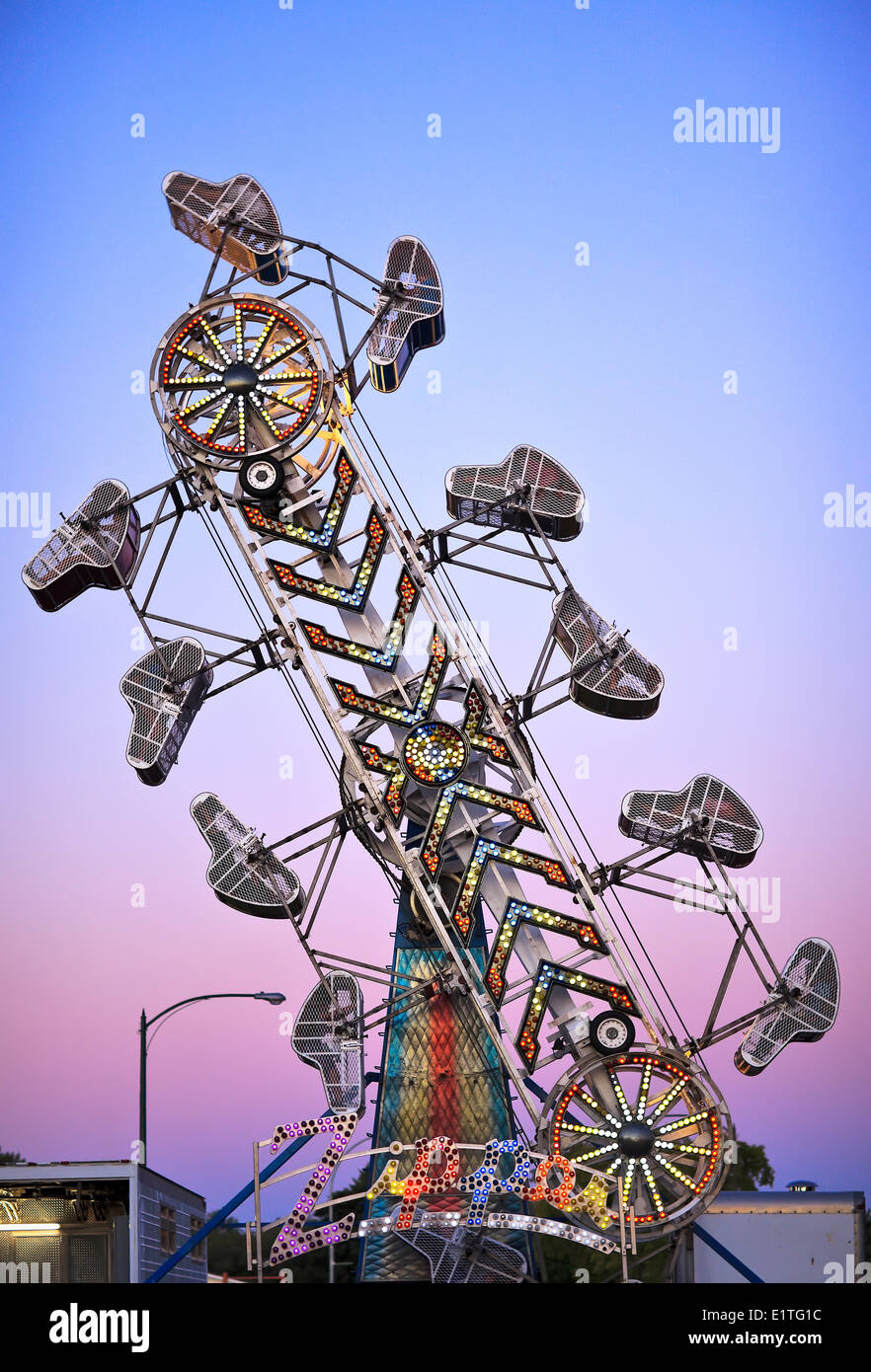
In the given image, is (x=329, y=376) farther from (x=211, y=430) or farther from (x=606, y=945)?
(x=606, y=945)

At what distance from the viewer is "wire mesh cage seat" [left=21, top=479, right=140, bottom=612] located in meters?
30.5

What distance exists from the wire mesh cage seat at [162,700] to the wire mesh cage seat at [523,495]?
5.12m

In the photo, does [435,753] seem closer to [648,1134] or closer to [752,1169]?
[648,1134]

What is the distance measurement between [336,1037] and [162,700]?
6465 mm

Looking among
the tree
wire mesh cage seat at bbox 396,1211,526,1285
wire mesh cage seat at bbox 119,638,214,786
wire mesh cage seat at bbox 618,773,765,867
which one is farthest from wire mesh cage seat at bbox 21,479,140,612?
the tree

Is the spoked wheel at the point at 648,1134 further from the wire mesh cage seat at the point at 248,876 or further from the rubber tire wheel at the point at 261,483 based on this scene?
the rubber tire wheel at the point at 261,483

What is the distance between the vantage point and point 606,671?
1163 inches

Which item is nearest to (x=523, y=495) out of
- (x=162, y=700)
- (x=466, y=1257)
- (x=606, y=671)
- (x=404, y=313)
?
(x=606, y=671)

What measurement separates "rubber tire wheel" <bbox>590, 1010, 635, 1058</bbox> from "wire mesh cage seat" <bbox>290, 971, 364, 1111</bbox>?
3.55m

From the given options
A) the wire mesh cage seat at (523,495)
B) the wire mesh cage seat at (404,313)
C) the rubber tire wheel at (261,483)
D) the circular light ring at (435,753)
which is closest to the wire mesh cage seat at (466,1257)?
the circular light ring at (435,753)

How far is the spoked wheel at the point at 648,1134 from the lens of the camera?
26750 mm

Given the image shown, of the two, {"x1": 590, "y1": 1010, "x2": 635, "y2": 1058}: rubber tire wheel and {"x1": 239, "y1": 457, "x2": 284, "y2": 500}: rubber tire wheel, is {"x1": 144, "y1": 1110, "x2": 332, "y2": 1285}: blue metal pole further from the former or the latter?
{"x1": 239, "y1": 457, "x2": 284, "y2": 500}: rubber tire wheel

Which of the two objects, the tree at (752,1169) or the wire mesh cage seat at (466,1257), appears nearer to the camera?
the wire mesh cage seat at (466,1257)
